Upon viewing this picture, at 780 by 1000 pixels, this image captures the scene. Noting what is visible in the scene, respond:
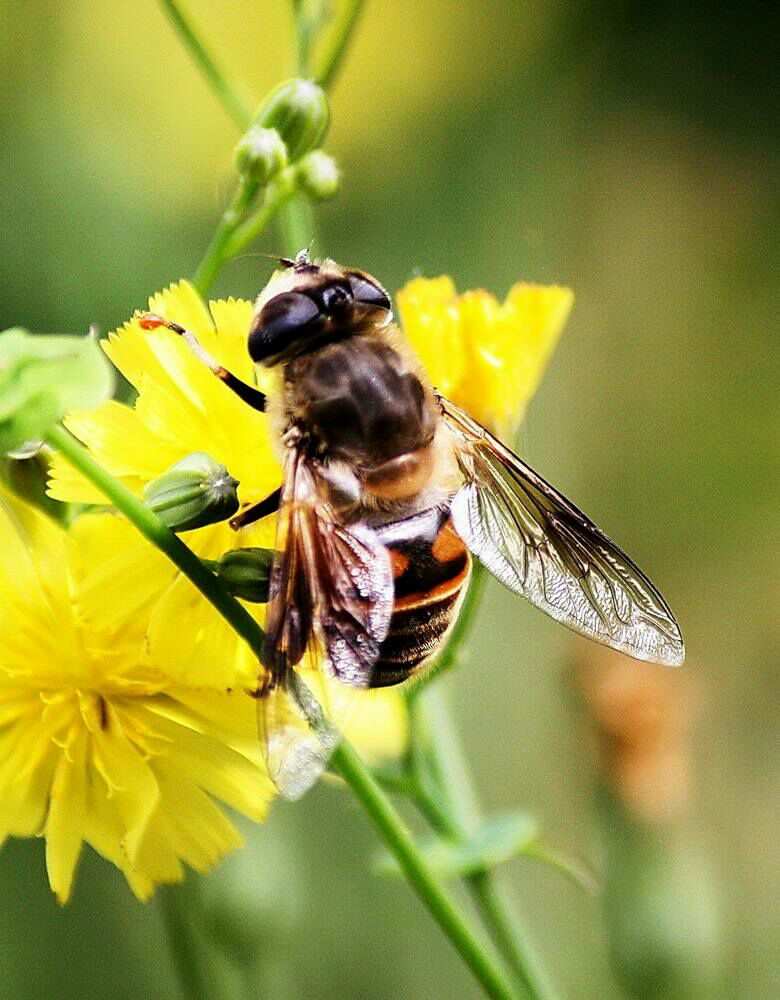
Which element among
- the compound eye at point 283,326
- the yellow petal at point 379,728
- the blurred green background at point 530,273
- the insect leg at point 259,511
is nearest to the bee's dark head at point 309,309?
the compound eye at point 283,326

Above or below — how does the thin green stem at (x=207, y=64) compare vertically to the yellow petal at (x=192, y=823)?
above

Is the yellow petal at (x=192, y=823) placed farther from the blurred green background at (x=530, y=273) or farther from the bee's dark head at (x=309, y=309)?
the blurred green background at (x=530, y=273)

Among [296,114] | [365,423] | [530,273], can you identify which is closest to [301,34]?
[296,114]

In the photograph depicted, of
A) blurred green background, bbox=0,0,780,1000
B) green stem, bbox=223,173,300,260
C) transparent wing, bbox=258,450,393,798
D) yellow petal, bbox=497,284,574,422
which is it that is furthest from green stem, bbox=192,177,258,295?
blurred green background, bbox=0,0,780,1000

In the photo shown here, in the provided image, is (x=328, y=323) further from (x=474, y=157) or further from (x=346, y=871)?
(x=474, y=157)

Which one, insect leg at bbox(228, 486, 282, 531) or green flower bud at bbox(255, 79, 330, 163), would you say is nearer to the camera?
insect leg at bbox(228, 486, 282, 531)

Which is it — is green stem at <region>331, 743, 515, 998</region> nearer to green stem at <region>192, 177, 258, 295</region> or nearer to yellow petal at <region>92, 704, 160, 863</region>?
yellow petal at <region>92, 704, 160, 863</region>

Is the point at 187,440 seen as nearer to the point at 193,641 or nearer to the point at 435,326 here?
the point at 193,641
